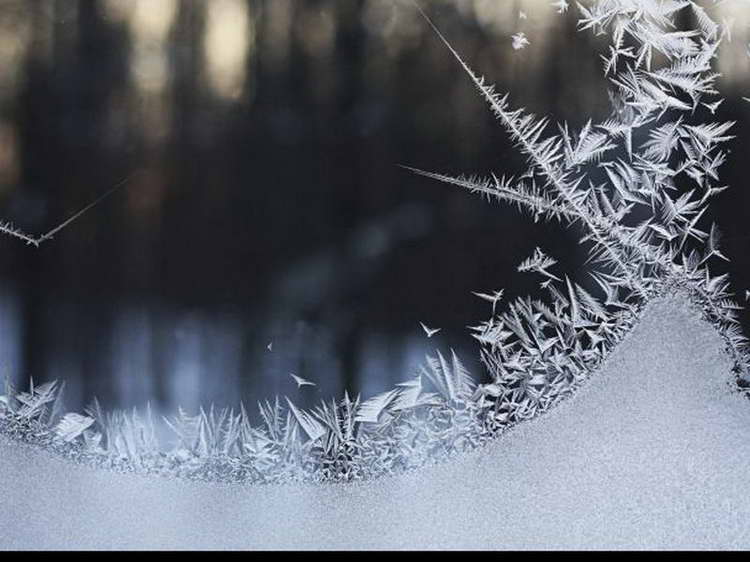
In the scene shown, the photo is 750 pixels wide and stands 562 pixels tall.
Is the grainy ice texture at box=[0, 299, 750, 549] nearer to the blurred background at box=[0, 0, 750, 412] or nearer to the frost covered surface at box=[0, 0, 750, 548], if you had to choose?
the frost covered surface at box=[0, 0, 750, 548]

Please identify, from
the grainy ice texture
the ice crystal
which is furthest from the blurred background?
the grainy ice texture

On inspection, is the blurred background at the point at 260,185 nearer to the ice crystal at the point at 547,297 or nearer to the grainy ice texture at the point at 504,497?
the ice crystal at the point at 547,297

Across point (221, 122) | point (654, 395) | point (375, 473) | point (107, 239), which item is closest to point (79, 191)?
point (107, 239)

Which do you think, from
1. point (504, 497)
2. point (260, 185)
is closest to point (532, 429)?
point (504, 497)

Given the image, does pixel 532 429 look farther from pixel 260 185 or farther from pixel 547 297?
pixel 260 185

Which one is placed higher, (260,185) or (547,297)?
(260,185)

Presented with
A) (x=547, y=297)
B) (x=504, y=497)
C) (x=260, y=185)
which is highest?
(x=260, y=185)

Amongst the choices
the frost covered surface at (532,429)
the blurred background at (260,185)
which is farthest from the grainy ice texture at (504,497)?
the blurred background at (260,185)
